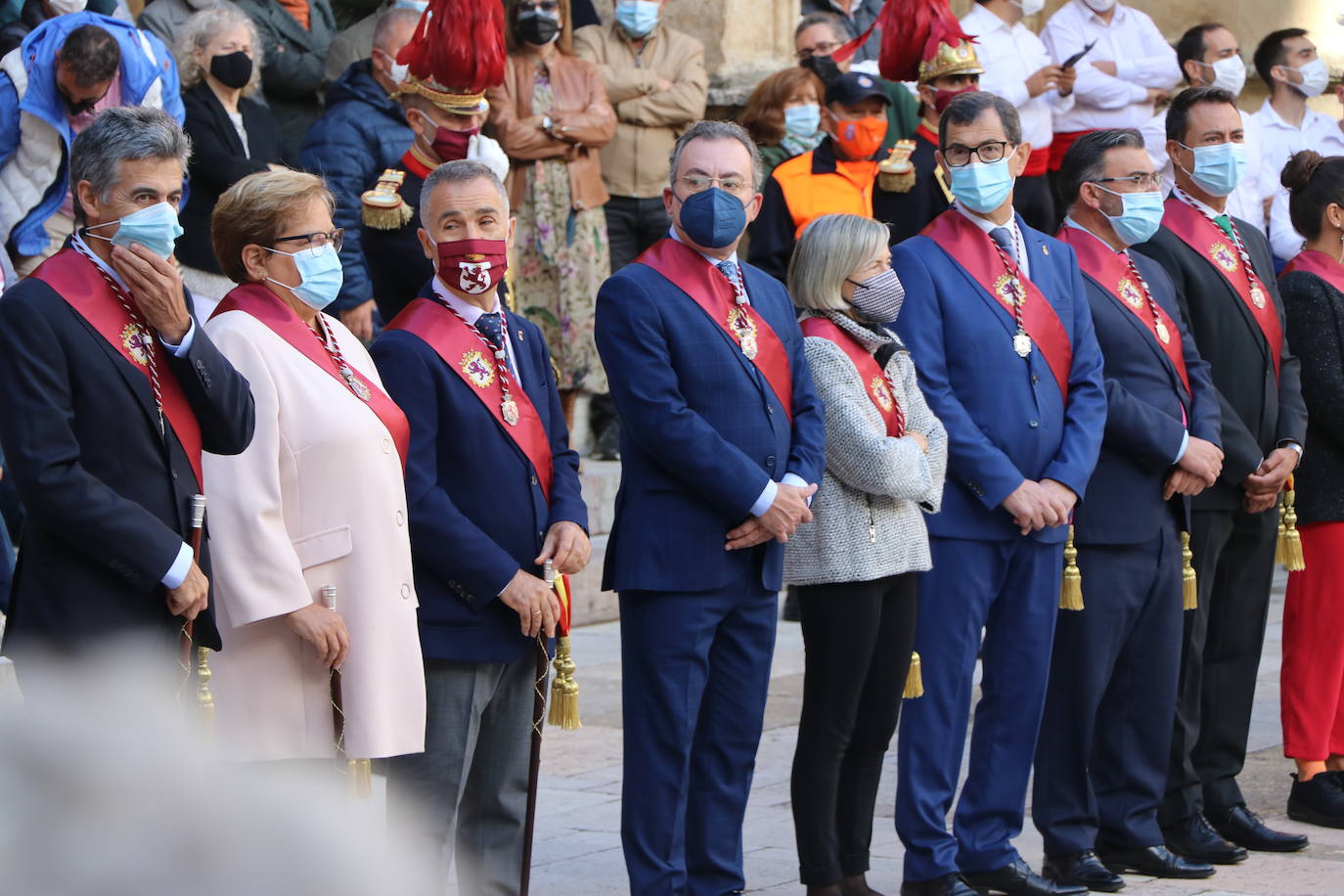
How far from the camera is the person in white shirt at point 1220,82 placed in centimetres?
1001

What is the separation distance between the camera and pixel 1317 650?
20.9 ft

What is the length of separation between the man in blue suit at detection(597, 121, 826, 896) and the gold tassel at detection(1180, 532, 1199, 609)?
1450 millimetres

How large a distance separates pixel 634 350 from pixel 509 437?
41 cm

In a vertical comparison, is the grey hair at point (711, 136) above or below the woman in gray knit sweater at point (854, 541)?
above

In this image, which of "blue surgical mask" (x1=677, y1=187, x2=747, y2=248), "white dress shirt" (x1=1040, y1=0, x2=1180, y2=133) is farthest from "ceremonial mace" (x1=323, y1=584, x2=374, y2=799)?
"white dress shirt" (x1=1040, y1=0, x2=1180, y2=133)

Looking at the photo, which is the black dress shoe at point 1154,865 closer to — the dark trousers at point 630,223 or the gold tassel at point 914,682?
the gold tassel at point 914,682

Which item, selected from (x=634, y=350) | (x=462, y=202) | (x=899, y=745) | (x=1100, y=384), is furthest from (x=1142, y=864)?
Result: (x=462, y=202)

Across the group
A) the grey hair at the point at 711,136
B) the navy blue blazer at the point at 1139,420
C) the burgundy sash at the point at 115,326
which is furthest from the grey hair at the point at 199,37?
the burgundy sash at the point at 115,326

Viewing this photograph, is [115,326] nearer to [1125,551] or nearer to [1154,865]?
[1125,551]

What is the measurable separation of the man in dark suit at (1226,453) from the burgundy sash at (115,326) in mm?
3303

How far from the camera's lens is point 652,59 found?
9.44 metres

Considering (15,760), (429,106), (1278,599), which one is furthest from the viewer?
(1278,599)

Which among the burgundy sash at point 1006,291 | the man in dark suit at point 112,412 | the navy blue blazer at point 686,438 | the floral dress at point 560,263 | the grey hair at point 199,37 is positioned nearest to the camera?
the man in dark suit at point 112,412

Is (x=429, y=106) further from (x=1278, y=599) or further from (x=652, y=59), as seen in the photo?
(x=1278, y=599)
